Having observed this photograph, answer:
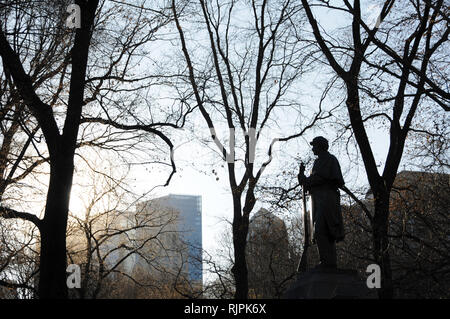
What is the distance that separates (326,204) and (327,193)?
0.21 metres

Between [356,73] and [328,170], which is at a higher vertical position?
[356,73]

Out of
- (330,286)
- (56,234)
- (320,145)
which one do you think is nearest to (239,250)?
(320,145)

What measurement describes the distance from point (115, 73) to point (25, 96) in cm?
466

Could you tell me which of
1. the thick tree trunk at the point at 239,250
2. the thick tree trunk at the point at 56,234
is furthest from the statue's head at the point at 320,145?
the thick tree trunk at the point at 239,250

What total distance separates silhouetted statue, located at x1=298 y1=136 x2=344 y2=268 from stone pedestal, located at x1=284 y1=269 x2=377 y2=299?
313 millimetres

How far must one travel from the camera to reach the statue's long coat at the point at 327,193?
29.0 ft

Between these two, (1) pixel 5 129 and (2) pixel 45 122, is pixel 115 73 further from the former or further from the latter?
(2) pixel 45 122

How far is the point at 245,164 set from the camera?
15.8m

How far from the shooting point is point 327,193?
9.03 metres

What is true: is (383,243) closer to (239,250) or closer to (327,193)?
(239,250)

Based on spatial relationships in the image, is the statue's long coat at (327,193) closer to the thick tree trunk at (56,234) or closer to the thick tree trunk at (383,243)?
the thick tree trunk at (383,243)
